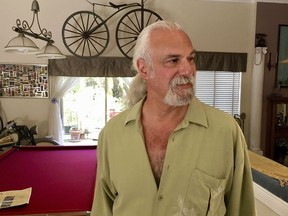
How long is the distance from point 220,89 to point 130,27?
218 cm

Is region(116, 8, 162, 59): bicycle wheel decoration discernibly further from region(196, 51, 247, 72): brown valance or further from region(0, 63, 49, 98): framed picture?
region(0, 63, 49, 98): framed picture

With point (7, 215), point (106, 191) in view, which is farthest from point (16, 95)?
point (106, 191)

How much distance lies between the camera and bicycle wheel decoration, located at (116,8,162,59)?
205 inches

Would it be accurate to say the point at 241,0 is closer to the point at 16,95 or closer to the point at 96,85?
the point at 96,85

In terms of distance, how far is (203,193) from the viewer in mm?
1161

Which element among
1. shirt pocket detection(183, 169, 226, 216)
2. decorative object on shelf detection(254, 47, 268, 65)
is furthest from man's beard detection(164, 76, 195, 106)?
decorative object on shelf detection(254, 47, 268, 65)

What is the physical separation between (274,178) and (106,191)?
141 cm

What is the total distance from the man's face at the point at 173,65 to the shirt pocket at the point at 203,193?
1.08 ft

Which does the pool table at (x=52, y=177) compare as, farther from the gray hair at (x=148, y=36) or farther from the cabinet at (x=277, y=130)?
the cabinet at (x=277, y=130)

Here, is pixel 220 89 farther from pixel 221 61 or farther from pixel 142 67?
pixel 142 67

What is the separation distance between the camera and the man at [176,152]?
1167 mm

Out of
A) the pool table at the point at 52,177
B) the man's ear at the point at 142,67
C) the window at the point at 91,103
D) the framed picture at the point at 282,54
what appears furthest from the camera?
the framed picture at the point at 282,54

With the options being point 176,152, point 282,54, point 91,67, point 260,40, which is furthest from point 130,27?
point 176,152

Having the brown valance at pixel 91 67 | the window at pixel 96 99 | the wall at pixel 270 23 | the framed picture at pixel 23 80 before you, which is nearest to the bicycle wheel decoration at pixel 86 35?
the brown valance at pixel 91 67
